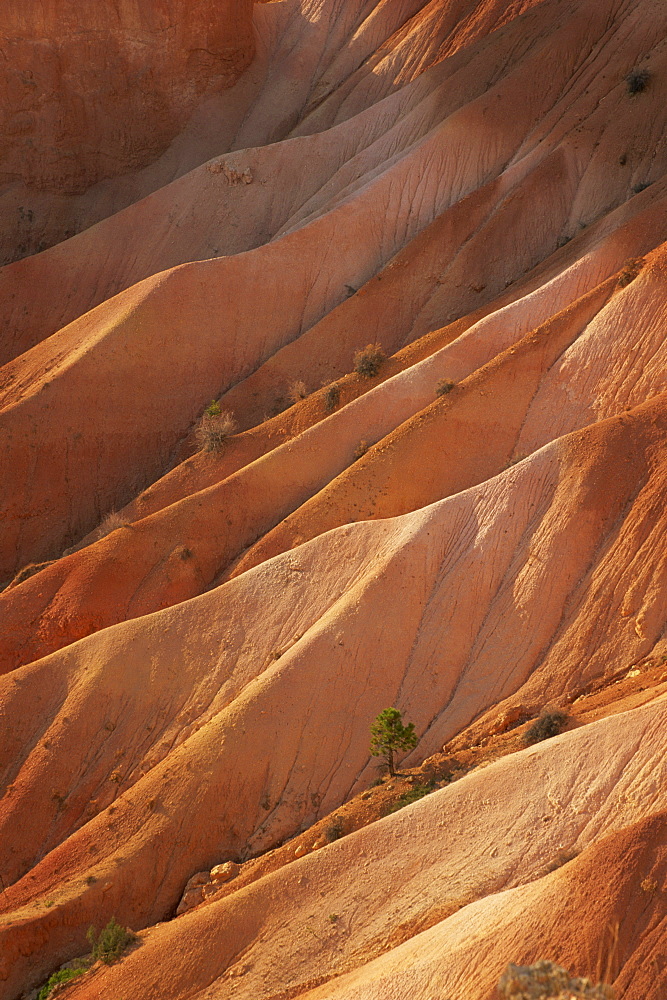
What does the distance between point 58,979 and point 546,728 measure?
26.8 feet

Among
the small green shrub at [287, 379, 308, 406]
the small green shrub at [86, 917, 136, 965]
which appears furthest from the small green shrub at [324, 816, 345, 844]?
the small green shrub at [287, 379, 308, 406]

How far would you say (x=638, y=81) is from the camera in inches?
982

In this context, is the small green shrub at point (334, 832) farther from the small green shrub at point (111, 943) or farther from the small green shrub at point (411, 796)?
the small green shrub at point (111, 943)

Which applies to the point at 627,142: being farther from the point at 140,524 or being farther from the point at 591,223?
the point at 140,524

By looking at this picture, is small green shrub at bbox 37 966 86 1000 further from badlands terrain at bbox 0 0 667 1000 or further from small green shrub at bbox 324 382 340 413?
small green shrub at bbox 324 382 340 413

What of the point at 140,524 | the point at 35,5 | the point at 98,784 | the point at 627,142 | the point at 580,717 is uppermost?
the point at 35,5

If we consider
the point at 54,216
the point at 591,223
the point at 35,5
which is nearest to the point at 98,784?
the point at 591,223

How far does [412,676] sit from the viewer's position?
16656mm

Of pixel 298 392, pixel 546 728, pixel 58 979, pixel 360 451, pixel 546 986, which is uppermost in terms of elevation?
pixel 298 392

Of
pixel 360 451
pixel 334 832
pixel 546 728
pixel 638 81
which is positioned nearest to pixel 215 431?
pixel 360 451

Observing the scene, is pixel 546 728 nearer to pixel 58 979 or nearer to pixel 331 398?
pixel 58 979

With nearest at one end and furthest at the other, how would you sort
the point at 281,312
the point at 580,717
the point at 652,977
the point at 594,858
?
the point at 652,977
the point at 594,858
the point at 580,717
the point at 281,312

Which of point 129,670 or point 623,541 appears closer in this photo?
point 623,541

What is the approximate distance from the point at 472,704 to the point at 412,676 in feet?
3.86
